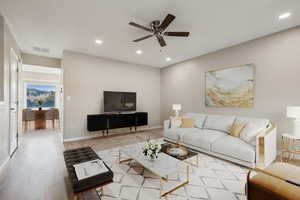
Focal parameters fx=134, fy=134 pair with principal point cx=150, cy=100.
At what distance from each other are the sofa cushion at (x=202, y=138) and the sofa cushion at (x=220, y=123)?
17 cm

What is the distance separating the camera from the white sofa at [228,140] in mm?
2336

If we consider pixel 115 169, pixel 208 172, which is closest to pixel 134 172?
pixel 115 169

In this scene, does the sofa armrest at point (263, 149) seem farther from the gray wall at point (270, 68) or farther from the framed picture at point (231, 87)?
the framed picture at point (231, 87)

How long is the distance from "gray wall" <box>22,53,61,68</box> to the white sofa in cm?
465

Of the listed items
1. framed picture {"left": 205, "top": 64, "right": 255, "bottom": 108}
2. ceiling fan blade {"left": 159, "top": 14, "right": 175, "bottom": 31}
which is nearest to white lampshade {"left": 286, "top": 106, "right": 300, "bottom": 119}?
framed picture {"left": 205, "top": 64, "right": 255, "bottom": 108}

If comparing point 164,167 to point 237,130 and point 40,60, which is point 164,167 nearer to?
point 237,130

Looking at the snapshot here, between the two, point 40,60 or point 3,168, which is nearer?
point 3,168

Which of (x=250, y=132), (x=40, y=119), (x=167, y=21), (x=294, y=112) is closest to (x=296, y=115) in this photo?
(x=294, y=112)

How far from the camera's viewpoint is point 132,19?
8.56 ft

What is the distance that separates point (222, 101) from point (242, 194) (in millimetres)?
2736

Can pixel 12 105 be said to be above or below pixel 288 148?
above

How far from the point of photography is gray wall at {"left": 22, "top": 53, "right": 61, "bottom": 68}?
4535mm

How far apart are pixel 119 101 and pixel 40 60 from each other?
3140 millimetres

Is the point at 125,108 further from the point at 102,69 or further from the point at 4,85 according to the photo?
the point at 4,85
